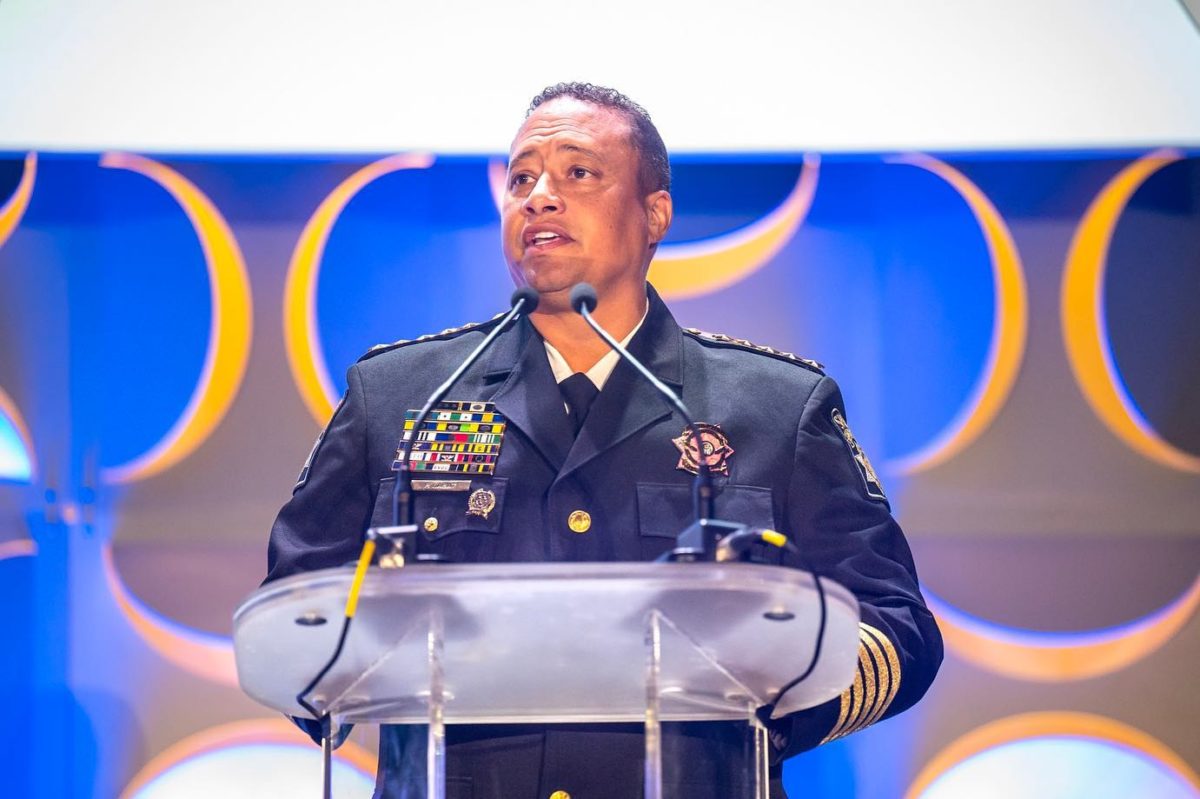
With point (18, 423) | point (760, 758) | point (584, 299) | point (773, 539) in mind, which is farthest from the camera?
point (18, 423)

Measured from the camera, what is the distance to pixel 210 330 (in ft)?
11.0

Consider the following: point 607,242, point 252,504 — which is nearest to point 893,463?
point 607,242

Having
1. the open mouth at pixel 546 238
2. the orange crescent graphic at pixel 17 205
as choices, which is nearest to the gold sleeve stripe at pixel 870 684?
the open mouth at pixel 546 238

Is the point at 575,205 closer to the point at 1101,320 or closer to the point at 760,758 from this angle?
the point at 760,758

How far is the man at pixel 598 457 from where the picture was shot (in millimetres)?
1963

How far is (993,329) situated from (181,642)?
194 cm

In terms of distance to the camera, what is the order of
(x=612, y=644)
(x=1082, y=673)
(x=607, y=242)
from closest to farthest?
(x=612, y=644)
(x=607, y=242)
(x=1082, y=673)

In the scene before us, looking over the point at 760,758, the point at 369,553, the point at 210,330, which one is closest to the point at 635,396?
the point at 760,758

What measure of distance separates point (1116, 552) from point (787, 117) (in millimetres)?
1208

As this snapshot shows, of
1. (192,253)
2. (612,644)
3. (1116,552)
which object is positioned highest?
(192,253)

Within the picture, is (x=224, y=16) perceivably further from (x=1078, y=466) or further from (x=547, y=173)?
(x=1078, y=466)

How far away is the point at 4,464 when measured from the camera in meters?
3.27

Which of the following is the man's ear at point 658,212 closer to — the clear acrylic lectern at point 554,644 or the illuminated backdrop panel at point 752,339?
the illuminated backdrop panel at point 752,339

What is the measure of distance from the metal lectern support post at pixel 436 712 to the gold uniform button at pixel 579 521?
606 mm
